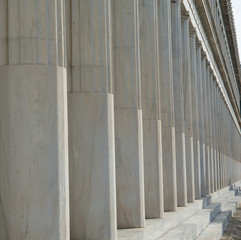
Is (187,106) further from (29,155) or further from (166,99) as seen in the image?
(29,155)

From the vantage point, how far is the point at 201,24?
55.5 m

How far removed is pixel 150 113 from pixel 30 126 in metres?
14.3

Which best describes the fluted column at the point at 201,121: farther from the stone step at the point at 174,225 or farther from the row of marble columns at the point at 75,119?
the row of marble columns at the point at 75,119

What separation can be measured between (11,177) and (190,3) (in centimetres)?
3270

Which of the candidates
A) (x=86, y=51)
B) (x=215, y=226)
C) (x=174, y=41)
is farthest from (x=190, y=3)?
(x=86, y=51)

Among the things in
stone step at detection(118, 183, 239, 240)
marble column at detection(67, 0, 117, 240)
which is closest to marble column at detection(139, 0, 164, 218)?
stone step at detection(118, 183, 239, 240)

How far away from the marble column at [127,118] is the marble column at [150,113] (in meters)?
4.50

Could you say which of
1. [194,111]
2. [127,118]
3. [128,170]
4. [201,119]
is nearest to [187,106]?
[194,111]

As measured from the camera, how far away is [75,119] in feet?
61.7

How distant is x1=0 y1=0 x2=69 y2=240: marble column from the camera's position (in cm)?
1455

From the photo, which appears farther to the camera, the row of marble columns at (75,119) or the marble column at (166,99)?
the marble column at (166,99)

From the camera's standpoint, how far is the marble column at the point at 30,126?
1455cm

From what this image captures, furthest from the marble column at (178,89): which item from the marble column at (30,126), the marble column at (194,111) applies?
the marble column at (30,126)

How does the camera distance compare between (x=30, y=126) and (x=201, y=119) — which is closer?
(x=30, y=126)
